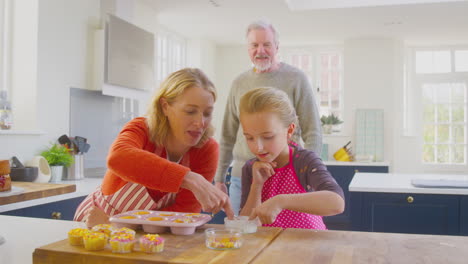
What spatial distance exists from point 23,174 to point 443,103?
6.04 metres

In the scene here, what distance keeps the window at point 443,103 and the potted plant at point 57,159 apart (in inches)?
214

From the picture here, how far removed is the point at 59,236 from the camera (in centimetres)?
121

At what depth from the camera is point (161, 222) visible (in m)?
1.14

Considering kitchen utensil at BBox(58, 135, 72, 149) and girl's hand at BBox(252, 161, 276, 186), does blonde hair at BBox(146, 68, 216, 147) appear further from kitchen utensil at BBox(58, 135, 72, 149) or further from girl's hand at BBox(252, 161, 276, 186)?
kitchen utensil at BBox(58, 135, 72, 149)

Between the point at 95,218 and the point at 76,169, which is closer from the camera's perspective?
the point at 95,218

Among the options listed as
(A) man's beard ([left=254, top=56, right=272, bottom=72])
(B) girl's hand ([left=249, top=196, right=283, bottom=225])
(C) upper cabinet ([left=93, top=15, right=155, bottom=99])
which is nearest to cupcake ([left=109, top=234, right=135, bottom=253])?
(B) girl's hand ([left=249, top=196, right=283, bottom=225])

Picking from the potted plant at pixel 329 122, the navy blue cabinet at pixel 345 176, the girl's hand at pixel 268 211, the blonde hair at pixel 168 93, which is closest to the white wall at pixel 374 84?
the potted plant at pixel 329 122

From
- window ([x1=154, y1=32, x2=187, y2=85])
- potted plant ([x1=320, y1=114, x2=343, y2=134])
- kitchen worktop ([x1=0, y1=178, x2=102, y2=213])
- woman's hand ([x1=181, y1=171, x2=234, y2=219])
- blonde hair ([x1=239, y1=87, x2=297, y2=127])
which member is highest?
window ([x1=154, y1=32, x2=187, y2=85])

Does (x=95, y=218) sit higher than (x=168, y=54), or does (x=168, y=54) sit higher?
(x=168, y=54)

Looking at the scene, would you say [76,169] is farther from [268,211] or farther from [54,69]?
[268,211]

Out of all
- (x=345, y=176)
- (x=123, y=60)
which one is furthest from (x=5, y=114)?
(x=345, y=176)

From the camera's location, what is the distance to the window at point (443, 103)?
6715 mm

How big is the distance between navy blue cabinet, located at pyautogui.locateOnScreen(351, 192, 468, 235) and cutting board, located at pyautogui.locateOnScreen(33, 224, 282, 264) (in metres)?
1.67

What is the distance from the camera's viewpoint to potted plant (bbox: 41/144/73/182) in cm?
314
